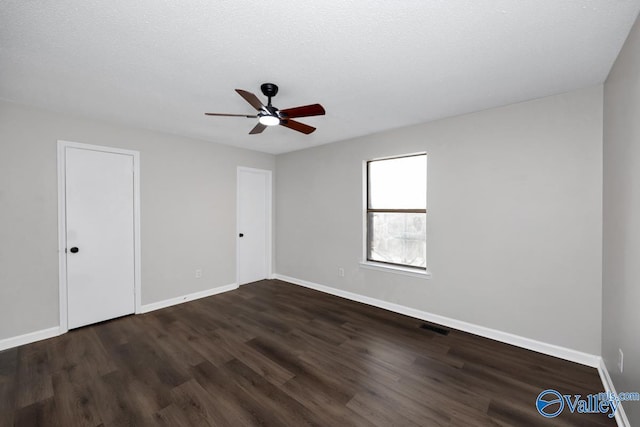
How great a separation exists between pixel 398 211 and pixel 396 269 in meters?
0.81

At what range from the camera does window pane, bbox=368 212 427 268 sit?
11.5ft

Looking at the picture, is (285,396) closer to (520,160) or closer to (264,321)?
(264,321)

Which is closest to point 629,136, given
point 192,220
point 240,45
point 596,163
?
point 596,163

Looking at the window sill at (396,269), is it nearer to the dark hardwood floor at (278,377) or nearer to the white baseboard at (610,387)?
the dark hardwood floor at (278,377)

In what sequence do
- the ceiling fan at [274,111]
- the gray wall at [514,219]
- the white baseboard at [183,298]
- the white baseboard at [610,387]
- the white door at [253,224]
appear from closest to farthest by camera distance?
the white baseboard at [610,387] → the ceiling fan at [274,111] → the gray wall at [514,219] → the white baseboard at [183,298] → the white door at [253,224]

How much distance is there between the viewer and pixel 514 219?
2711 mm

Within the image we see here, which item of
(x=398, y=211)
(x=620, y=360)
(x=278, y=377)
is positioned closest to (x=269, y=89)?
(x=398, y=211)

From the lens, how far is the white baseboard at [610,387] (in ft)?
5.41

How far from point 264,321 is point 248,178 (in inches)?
106

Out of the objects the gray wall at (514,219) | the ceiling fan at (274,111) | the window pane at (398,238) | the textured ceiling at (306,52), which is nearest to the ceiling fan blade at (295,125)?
the ceiling fan at (274,111)

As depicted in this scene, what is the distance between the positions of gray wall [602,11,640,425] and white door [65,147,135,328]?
4804mm

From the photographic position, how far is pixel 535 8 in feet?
4.68

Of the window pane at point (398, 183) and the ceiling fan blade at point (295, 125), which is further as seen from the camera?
the window pane at point (398, 183)

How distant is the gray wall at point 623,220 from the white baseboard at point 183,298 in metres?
4.56
